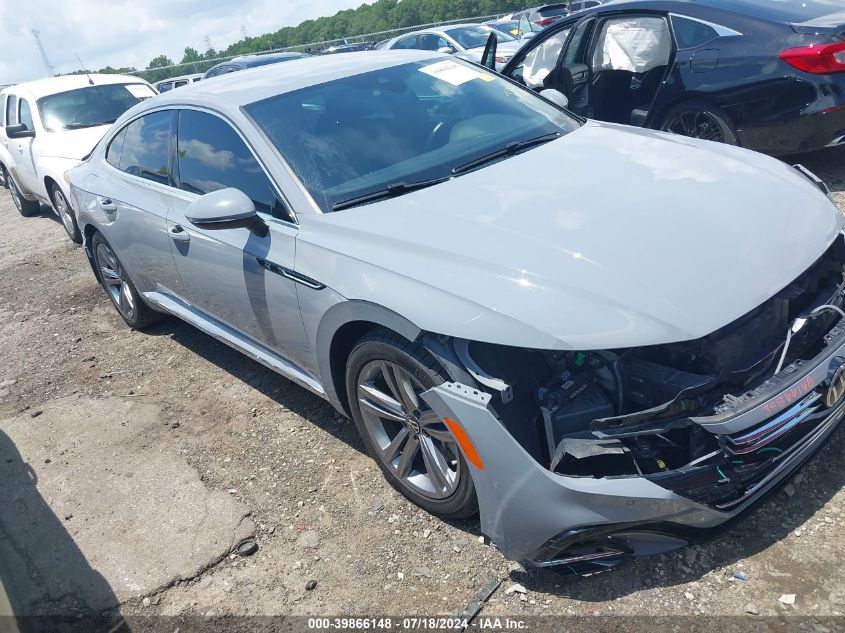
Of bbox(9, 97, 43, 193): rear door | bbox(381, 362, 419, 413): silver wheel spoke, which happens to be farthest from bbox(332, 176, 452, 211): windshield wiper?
Result: bbox(9, 97, 43, 193): rear door

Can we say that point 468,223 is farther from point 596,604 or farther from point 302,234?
point 596,604

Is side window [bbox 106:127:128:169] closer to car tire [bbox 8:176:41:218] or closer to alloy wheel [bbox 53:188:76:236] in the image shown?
alloy wheel [bbox 53:188:76:236]

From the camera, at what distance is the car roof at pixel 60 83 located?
8.41 metres

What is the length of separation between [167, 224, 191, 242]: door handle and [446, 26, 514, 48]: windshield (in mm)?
11188

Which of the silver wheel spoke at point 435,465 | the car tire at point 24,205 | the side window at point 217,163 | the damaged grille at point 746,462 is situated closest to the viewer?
the damaged grille at point 746,462

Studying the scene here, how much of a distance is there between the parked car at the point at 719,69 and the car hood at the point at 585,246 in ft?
7.46

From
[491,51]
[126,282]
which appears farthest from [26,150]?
[491,51]

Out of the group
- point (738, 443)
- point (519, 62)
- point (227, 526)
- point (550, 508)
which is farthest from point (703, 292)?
point (519, 62)

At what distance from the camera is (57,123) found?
8055mm

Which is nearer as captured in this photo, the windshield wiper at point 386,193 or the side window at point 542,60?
the windshield wiper at point 386,193

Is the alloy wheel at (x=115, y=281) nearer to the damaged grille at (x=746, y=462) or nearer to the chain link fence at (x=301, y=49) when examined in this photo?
the damaged grille at (x=746, y=462)

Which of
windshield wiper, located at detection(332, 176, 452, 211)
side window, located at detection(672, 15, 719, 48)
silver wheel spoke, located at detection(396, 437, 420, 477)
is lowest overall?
silver wheel spoke, located at detection(396, 437, 420, 477)

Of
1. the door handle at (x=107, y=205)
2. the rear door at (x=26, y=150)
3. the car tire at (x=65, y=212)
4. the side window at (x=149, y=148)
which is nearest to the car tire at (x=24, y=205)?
→ the rear door at (x=26, y=150)

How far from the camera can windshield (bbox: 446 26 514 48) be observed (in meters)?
13.8
